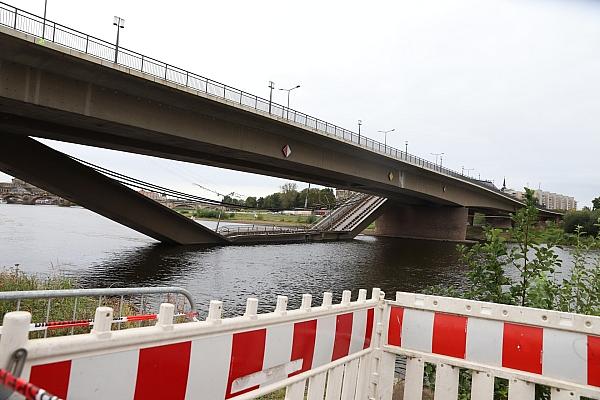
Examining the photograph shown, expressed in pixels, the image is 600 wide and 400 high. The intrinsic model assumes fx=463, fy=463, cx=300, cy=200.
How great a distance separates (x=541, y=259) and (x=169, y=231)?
28.8 m

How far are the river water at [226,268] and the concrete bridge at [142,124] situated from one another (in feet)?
12.3

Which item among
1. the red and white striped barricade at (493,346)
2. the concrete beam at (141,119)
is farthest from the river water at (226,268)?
the red and white striped barricade at (493,346)

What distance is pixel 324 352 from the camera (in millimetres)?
3141

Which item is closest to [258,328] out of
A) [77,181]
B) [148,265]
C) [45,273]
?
[45,273]

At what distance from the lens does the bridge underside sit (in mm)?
23328

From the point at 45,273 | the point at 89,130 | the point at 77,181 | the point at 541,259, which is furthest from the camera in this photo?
the point at 77,181

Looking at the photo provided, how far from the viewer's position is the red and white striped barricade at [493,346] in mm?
3064

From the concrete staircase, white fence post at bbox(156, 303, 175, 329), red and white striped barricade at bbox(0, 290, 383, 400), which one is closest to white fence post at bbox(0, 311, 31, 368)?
red and white striped barricade at bbox(0, 290, 383, 400)

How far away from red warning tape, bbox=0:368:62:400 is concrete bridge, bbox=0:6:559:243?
9.93m

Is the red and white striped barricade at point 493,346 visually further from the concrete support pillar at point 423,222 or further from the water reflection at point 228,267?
the concrete support pillar at point 423,222

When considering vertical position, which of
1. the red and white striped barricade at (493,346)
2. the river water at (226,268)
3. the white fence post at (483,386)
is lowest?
the river water at (226,268)

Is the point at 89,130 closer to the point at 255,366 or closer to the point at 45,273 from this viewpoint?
the point at 45,273

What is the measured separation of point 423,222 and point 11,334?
5857cm

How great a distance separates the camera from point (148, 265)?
23062mm
